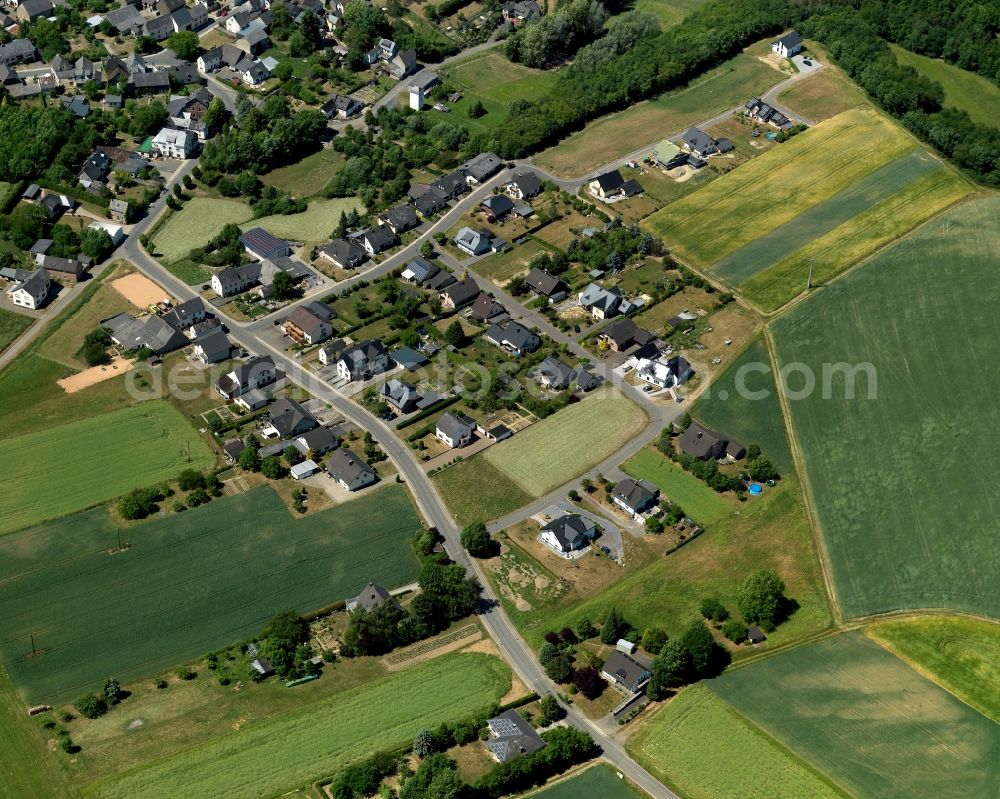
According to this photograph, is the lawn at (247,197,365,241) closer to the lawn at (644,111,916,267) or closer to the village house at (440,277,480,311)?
the village house at (440,277,480,311)

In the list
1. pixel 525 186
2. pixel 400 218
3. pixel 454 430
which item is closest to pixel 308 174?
pixel 400 218

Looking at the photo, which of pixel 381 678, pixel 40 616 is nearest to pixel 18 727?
pixel 40 616

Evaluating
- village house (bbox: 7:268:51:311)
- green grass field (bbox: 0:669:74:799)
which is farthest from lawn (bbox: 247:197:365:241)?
green grass field (bbox: 0:669:74:799)

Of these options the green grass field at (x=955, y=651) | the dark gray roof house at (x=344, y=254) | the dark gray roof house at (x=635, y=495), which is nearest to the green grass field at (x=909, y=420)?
the green grass field at (x=955, y=651)

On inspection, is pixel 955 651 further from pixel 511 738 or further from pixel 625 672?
pixel 511 738

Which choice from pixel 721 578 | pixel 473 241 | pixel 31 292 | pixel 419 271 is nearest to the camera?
pixel 721 578

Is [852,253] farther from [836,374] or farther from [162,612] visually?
[162,612]
